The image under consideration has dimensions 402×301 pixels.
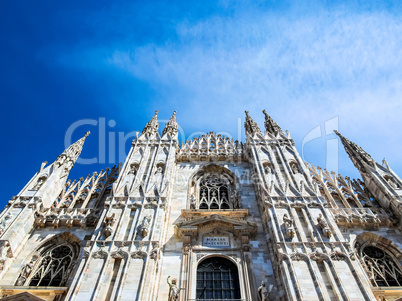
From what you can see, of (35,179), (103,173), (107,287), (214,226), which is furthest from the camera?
(103,173)

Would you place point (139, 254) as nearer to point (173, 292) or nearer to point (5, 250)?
point (173, 292)

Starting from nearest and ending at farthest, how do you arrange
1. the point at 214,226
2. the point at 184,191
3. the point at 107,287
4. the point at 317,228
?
the point at 107,287, the point at 317,228, the point at 214,226, the point at 184,191

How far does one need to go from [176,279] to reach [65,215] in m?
6.30

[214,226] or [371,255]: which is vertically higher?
[214,226]

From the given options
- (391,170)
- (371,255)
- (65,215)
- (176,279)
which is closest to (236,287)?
(176,279)

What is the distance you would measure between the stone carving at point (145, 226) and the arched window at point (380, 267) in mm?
8928

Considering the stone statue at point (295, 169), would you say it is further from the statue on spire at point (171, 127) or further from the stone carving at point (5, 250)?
the stone carving at point (5, 250)

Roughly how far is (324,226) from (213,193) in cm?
619

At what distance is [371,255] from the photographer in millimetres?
12500

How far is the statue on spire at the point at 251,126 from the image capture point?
19888 mm

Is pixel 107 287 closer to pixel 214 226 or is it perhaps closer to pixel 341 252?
pixel 214 226

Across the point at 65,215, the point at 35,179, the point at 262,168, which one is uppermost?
the point at 262,168

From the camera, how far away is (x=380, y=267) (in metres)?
11.9

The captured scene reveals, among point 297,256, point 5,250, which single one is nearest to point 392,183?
point 297,256
